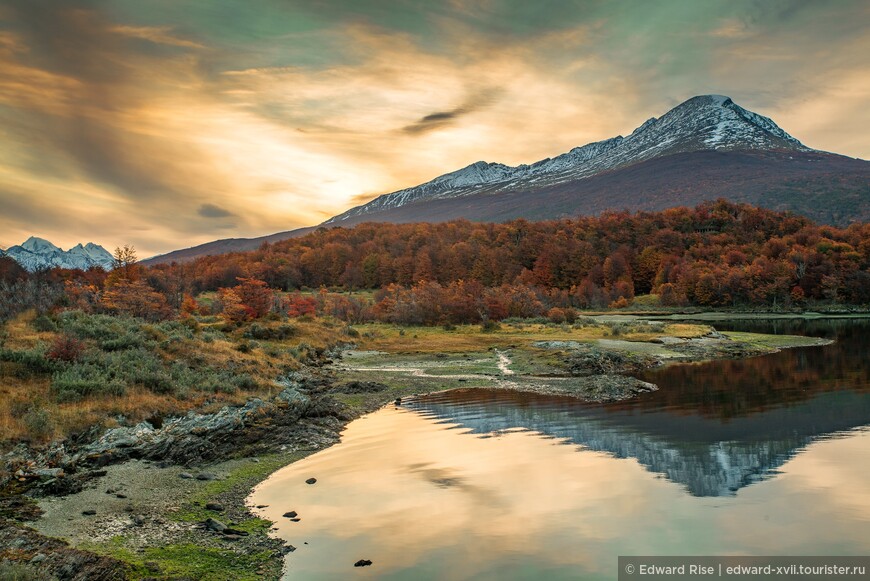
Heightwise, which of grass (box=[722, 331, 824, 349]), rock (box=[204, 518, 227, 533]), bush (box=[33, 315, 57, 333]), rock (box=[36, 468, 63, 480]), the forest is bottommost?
grass (box=[722, 331, 824, 349])

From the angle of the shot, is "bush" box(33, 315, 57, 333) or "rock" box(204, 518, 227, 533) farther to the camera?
"bush" box(33, 315, 57, 333)

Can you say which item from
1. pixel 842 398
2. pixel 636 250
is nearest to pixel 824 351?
pixel 842 398

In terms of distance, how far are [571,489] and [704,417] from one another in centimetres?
1217

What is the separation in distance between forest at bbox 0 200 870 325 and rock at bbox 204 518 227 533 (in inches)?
1989

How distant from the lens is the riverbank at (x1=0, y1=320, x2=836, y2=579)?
1048cm

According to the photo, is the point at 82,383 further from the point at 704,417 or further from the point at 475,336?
the point at 475,336

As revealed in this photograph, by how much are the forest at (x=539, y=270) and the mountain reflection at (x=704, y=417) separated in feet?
136

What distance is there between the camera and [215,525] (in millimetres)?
12023

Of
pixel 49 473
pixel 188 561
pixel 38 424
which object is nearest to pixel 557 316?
pixel 38 424

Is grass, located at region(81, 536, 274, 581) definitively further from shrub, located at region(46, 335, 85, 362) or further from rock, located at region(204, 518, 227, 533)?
shrub, located at region(46, 335, 85, 362)

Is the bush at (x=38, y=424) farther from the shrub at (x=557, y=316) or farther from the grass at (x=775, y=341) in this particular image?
the shrub at (x=557, y=316)

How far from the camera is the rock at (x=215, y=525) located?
11906 mm

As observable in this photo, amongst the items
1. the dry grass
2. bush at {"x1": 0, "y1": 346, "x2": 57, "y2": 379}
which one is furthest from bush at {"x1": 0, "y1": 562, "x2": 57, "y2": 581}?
the dry grass

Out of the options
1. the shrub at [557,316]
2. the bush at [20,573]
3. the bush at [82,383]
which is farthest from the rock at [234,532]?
the shrub at [557,316]
